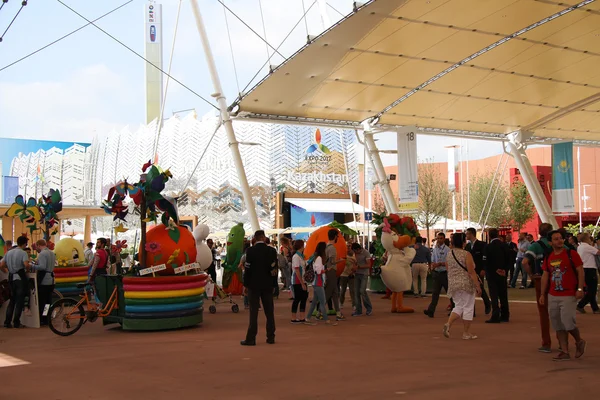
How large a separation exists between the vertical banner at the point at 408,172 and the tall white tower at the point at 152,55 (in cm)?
6310

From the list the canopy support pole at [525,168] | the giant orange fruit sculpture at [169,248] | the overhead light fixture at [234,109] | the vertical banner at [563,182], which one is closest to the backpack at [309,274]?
the giant orange fruit sculpture at [169,248]

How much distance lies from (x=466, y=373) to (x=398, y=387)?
42.7 inches

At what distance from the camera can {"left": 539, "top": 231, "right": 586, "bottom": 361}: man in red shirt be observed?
8.21m

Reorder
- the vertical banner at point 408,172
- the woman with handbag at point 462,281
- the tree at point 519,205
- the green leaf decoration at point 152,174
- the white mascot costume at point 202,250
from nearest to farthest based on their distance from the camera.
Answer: the woman with handbag at point 462,281, the green leaf decoration at point 152,174, the white mascot costume at point 202,250, the vertical banner at point 408,172, the tree at point 519,205

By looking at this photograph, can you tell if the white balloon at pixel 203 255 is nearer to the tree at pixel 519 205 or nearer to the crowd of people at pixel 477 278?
the crowd of people at pixel 477 278

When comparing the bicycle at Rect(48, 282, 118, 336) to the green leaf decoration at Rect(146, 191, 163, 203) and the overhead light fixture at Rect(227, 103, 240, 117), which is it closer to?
the green leaf decoration at Rect(146, 191, 163, 203)

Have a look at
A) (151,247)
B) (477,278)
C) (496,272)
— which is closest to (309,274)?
(151,247)

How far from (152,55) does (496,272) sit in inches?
2982

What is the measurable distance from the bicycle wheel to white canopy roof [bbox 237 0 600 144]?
897cm

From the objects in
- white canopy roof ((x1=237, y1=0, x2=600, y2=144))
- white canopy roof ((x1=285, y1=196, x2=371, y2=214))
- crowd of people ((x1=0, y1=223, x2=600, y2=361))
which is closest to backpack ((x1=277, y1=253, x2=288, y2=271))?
crowd of people ((x1=0, y1=223, x2=600, y2=361))

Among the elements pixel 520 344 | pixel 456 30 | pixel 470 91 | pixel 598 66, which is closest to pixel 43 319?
pixel 520 344

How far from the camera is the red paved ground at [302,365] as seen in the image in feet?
22.8

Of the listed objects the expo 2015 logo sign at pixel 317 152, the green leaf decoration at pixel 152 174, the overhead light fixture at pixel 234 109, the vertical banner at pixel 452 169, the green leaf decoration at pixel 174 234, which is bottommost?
the green leaf decoration at pixel 174 234

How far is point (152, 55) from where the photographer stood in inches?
3275
